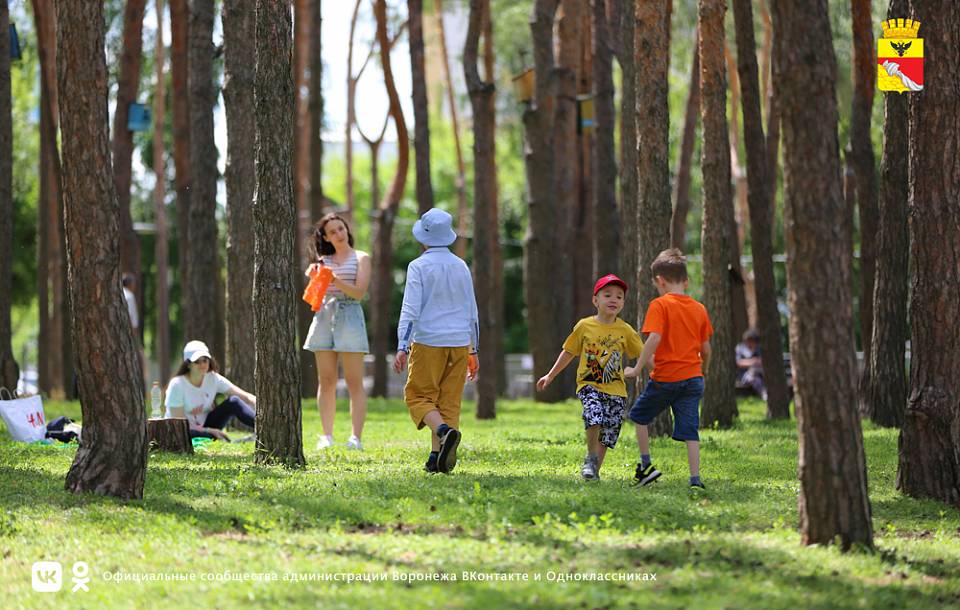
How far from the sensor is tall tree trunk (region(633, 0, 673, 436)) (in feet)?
45.6

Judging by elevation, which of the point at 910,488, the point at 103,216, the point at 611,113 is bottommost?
the point at 910,488

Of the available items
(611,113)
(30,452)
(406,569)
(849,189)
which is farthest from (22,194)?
(406,569)

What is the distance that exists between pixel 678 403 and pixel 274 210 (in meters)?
3.26

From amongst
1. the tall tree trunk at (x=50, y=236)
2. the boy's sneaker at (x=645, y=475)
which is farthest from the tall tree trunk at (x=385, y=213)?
the boy's sneaker at (x=645, y=475)

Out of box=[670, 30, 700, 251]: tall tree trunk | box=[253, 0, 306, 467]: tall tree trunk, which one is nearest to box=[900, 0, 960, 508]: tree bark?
box=[253, 0, 306, 467]: tall tree trunk

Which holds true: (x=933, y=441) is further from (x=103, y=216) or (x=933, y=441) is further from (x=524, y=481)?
(x=103, y=216)

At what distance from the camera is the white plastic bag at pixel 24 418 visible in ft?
44.0

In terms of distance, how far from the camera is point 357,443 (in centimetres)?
1269

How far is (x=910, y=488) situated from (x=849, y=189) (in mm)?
11981

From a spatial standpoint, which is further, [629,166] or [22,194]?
[22,194]

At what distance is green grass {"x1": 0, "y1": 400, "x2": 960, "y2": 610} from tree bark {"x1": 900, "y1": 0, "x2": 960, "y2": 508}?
35 cm

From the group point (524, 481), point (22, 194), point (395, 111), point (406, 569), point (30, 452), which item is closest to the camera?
point (406, 569)

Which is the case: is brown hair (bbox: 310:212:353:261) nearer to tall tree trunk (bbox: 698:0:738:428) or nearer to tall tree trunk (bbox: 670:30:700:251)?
tall tree trunk (bbox: 698:0:738:428)

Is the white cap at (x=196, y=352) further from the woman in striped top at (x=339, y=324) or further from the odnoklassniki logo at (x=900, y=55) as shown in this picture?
the odnoklassniki logo at (x=900, y=55)
